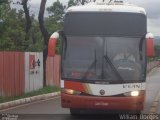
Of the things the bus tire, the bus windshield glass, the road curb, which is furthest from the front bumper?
the road curb

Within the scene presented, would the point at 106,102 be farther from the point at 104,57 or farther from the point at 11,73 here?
the point at 11,73

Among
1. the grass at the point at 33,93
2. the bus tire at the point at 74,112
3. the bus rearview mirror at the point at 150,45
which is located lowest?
the grass at the point at 33,93

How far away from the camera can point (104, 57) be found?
556 inches

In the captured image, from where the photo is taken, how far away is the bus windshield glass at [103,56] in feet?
46.1

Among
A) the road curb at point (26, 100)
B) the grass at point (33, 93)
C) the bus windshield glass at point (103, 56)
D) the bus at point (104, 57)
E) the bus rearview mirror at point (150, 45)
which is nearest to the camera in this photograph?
the bus rearview mirror at point (150, 45)

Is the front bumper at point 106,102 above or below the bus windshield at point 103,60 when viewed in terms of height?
below

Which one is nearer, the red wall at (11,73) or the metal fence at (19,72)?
the red wall at (11,73)

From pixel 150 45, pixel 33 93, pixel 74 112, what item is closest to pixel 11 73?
pixel 33 93

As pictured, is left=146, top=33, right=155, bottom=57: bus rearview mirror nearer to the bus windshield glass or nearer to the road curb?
the bus windshield glass

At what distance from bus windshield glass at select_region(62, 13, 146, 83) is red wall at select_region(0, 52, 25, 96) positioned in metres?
7.11

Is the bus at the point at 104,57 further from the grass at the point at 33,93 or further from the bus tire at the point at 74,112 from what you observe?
the grass at the point at 33,93

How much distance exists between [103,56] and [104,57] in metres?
0.04

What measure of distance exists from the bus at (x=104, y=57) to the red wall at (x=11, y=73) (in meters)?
7.08

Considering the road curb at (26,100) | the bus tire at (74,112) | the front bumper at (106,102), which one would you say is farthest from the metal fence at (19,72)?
the front bumper at (106,102)
